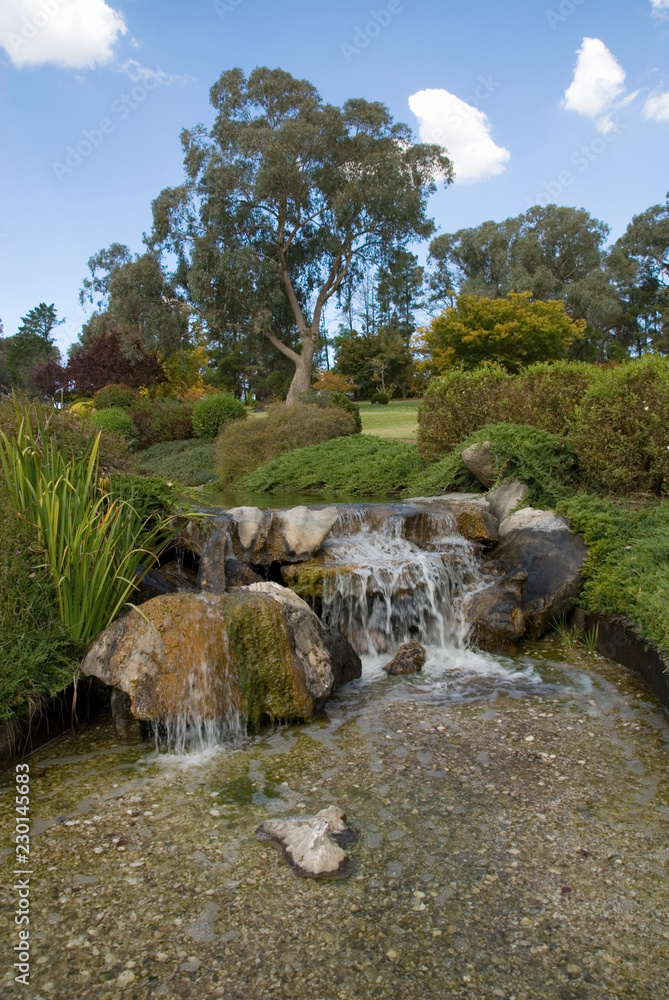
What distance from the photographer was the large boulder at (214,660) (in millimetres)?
4418

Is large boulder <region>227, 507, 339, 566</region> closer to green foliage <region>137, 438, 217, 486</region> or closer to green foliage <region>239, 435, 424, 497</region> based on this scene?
green foliage <region>239, 435, 424, 497</region>

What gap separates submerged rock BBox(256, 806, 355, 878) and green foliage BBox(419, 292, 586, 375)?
28.3 m

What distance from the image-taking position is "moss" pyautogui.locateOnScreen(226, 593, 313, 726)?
459cm

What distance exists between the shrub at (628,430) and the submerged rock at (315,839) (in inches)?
232

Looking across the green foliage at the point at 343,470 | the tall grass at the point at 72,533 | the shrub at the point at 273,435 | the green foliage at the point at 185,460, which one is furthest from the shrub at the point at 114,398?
the tall grass at the point at 72,533

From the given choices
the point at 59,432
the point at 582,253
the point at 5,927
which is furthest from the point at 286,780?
the point at 582,253

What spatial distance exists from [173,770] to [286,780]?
70cm

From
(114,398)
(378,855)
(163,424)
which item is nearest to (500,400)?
(378,855)

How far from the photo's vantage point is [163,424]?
24.9m

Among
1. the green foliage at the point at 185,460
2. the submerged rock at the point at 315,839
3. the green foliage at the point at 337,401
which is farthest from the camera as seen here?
the green foliage at the point at 337,401

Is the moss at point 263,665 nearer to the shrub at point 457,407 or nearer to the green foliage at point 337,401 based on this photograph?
the shrub at point 457,407

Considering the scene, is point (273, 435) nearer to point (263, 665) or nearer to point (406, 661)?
point (406, 661)

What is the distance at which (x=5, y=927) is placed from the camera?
2758 millimetres

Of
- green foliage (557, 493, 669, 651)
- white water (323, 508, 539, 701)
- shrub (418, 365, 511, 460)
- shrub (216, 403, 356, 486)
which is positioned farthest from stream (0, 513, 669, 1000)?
shrub (216, 403, 356, 486)
